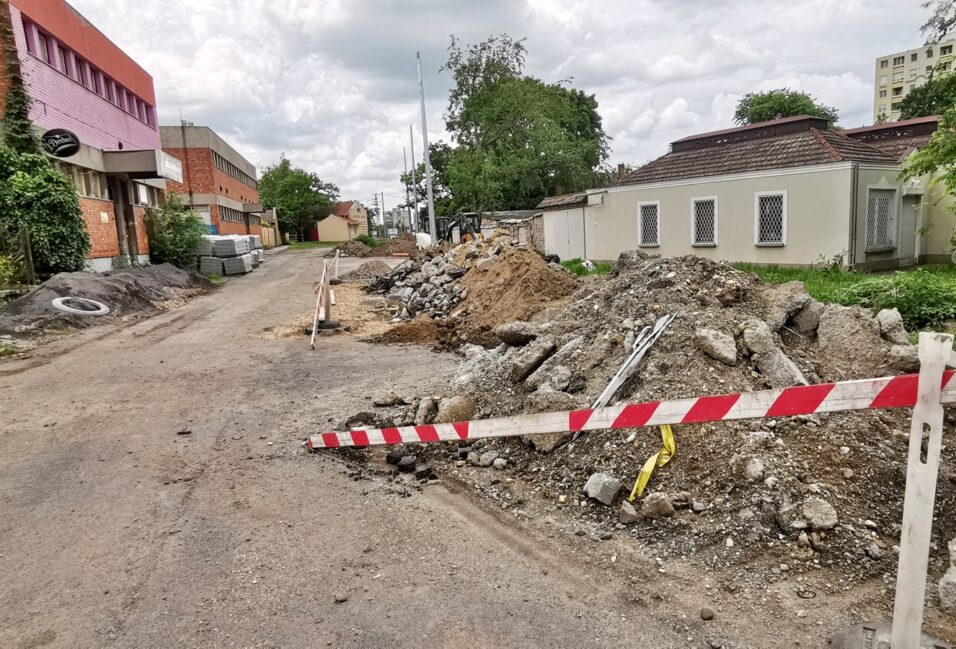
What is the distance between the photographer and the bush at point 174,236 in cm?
2534

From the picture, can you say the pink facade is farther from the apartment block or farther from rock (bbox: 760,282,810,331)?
the apartment block

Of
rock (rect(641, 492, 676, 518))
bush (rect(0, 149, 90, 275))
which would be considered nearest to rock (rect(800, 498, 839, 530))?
rock (rect(641, 492, 676, 518))

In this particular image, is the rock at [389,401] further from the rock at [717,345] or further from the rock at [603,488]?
the rock at [717,345]

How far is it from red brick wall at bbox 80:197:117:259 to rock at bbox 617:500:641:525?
19.6 metres

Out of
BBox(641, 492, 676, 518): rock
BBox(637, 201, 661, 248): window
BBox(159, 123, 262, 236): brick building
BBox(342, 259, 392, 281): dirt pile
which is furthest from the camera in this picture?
BBox(159, 123, 262, 236): brick building

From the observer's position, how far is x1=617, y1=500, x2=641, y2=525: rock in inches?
165

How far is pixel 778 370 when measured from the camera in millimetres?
5363

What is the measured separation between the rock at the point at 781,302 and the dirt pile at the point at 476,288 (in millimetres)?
4828

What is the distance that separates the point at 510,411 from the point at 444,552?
237cm

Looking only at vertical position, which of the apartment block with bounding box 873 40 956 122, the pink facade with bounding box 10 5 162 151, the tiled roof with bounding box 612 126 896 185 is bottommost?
the tiled roof with bounding box 612 126 896 185

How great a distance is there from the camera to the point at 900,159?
1834 cm

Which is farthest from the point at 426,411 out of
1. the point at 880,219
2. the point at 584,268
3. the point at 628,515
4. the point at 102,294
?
the point at 880,219

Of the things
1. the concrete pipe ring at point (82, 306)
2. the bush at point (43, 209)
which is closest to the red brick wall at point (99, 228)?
the bush at point (43, 209)

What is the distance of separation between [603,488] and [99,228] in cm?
2138
